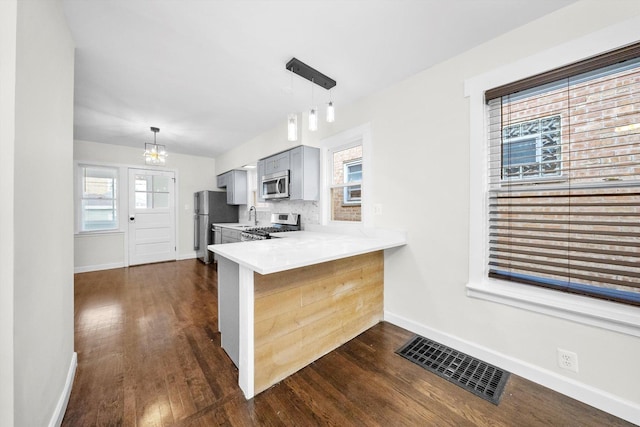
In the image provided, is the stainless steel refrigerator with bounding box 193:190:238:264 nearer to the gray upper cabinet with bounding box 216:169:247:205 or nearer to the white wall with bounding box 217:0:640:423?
the gray upper cabinet with bounding box 216:169:247:205

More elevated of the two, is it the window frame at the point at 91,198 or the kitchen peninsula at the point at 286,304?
the window frame at the point at 91,198

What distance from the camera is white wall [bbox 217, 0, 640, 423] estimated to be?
1403 millimetres

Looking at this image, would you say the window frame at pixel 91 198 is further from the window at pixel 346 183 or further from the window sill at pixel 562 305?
the window sill at pixel 562 305

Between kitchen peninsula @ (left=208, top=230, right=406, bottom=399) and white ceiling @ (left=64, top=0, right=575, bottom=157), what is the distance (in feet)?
5.14

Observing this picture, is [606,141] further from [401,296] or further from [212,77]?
[212,77]

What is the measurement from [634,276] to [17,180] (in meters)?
2.96

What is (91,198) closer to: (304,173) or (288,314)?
(304,173)

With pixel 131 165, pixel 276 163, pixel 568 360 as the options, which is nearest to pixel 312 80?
pixel 276 163

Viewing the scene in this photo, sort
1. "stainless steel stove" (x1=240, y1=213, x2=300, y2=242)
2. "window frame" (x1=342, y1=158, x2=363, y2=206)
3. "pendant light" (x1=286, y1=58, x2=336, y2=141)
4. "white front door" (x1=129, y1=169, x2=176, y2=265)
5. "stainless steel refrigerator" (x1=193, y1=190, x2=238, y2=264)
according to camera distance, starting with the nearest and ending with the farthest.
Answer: "pendant light" (x1=286, y1=58, x2=336, y2=141), "window frame" (x1=342, y1=158, x2=363, y2=206), "stainless steel stove" (x1=240, y1=213, x2=300, y2=242), "white front door" (x1=129, y1=169, x2=176, y2=265), "stainless steel refrigerator" (x1=193, y1=190, x2=238, y2=264)

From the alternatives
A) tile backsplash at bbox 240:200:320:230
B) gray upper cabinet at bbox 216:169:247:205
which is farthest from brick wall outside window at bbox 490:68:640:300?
gray upper cabinet at bbox 216:169:247:205

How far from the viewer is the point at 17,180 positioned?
90 cm

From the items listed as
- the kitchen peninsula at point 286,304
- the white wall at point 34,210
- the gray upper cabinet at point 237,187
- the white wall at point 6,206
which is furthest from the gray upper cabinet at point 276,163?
the white wall at point 6,206

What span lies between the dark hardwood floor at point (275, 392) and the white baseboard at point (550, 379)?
0.17 ft

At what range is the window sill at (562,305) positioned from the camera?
133cm
